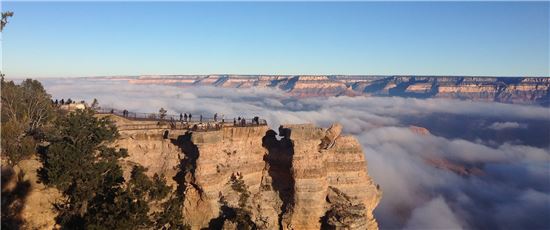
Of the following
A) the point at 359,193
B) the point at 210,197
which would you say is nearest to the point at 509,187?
the point at 359,193

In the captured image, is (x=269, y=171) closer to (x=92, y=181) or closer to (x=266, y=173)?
(x=266, y=173)

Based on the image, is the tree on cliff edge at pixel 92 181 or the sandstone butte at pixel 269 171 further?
the sandstone butte at pixel 269 171

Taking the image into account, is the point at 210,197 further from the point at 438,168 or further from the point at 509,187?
the point at 438,168

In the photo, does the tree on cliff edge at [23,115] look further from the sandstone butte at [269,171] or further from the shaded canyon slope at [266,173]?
the shaded canyon slope at [266,173]

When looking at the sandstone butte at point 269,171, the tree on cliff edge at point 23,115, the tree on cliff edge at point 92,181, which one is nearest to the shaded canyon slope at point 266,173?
the sandstone butte at point 269,171

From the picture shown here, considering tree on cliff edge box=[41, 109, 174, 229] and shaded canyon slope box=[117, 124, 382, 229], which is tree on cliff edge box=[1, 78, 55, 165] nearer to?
tree on cliff edge box=[41, 109, 174, 229]

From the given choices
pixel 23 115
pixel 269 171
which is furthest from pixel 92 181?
pixel 23 115

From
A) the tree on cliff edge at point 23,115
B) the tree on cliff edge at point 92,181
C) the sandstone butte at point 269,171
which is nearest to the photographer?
the tree on cliff edge at point 92,181
